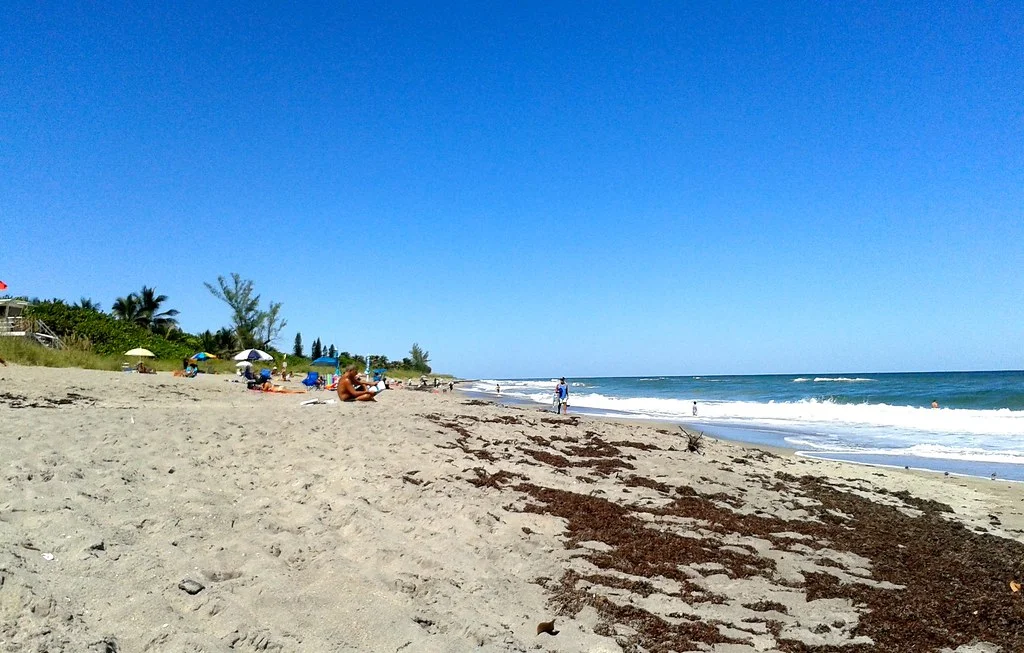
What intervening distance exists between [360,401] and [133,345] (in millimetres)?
26167

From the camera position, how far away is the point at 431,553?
5.46 metres

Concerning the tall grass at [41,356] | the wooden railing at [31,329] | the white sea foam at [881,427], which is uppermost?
the wooden railing at [31,329]

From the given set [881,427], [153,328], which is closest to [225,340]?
[153,328]

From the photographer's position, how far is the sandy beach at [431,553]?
12.5ft

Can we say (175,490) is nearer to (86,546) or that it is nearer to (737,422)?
(86,546)

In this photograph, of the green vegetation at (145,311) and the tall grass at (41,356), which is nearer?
the tall grass at (41,356)

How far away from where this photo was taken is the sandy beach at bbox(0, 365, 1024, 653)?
382 cm

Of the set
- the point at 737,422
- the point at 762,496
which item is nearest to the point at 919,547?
the point at 762,496

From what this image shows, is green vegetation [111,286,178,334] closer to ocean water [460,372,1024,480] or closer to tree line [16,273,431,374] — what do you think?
tree line [16,273,431,374]

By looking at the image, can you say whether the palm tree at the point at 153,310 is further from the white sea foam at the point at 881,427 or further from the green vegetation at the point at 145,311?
the white sea foam at the point at 881,427

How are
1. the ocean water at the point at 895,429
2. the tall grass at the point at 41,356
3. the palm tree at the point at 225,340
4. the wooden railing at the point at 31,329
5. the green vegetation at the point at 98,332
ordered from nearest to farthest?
the ocean water at the point at 895,429 → the tall grass at the point at 41,356 → the wooden railing at the point at 31,329 → the green vegetation at the point at 98,332 → the palm tree at the point at 225,340

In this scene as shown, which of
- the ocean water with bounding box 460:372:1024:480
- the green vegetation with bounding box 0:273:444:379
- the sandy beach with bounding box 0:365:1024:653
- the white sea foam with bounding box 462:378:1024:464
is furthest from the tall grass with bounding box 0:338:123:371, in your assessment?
the white sea foam with bounding box 462:378:1024:464

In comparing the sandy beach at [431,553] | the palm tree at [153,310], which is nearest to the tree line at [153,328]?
the palm tree at [153,310]

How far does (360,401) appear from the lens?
58.5 feet
